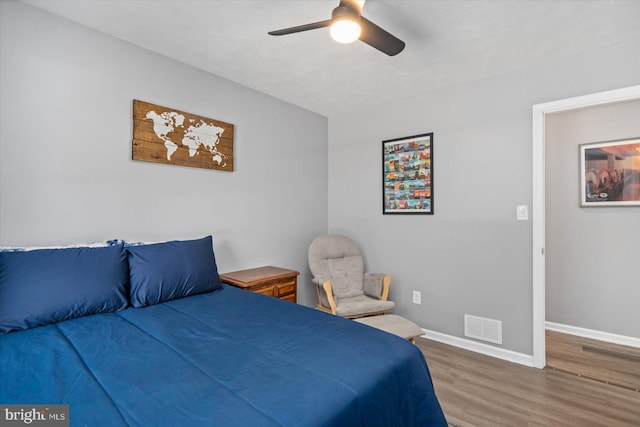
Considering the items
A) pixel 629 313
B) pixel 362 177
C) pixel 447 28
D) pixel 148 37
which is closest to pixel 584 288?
pixel 629 313

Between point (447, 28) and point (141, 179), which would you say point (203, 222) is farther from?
point (447, 28)

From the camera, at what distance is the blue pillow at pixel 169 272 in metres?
1.92

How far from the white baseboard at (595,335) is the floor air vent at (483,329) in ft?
3.80

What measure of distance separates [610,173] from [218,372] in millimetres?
4032

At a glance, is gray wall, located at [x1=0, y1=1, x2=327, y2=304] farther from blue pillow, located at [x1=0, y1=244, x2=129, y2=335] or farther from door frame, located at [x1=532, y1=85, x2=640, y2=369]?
door frame, located at [x1=532, y1=85, x2=640, y2=369]

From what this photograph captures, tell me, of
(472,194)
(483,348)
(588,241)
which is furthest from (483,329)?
(588,241)

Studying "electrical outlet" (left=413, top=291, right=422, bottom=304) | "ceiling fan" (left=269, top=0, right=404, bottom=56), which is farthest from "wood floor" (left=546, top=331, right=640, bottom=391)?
"ceiling fan" (left=269, top=0, right=404, bottom=56)

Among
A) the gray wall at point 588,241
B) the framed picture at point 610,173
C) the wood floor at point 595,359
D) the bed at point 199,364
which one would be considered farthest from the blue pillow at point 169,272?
the framed picture at point 610,173

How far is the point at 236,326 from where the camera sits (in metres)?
1.58

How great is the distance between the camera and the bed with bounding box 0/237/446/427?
937 mm

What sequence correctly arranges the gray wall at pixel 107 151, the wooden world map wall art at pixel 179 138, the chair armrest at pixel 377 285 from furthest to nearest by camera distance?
1. the chair armrest at pixel 377 285
2. the wooden world map wall art at pixel 179 138
3. the gray wall at pixel 107 151

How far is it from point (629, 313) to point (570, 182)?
140cm

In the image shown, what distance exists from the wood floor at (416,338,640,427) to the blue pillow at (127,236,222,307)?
1.86m

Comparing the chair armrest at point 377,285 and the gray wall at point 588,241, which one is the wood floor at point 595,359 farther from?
the chair armrest at point 377,285
